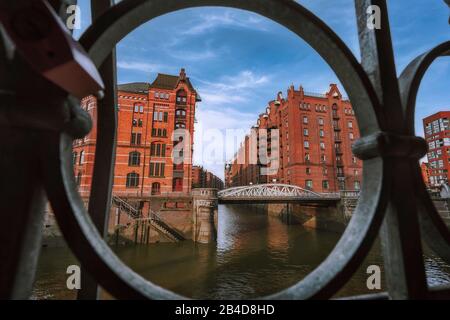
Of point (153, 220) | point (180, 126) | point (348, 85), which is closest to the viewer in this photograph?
point (348, 85)

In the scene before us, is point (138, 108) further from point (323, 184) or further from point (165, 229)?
point (323, 184)

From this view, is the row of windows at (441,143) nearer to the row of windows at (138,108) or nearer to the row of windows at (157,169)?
the row of windows at (157,169)

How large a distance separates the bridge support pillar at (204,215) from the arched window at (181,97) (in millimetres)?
14502

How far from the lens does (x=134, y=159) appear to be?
27781 mm

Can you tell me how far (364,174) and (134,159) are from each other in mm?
29117

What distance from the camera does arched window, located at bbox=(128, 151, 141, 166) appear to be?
2764 centimetres

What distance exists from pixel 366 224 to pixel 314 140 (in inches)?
1673

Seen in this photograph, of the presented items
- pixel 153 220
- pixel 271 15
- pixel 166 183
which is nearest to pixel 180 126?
pixel 166 183

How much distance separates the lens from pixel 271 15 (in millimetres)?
1257

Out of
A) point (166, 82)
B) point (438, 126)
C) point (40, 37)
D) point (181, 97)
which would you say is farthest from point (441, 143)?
point (40, 37)

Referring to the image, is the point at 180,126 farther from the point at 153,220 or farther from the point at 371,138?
the point at 371,138

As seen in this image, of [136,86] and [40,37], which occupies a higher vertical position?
[136,86]

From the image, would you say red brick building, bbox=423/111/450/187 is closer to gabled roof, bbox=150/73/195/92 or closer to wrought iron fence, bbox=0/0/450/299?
gabled roof, bbox=150/73/195/92
